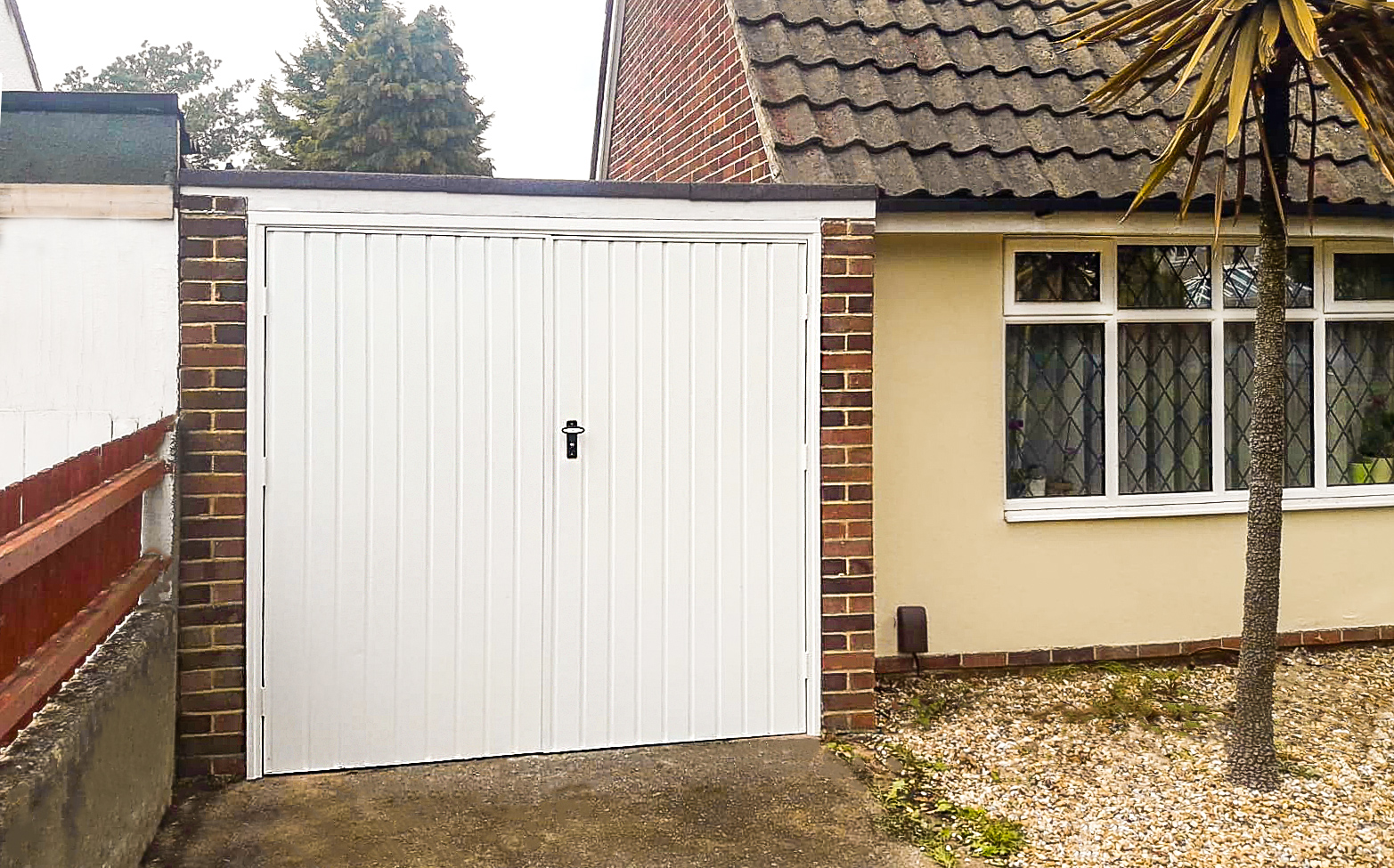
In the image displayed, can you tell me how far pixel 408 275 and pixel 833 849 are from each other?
2706 millimetres

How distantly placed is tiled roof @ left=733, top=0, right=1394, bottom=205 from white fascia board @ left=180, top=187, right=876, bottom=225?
34.5 inches

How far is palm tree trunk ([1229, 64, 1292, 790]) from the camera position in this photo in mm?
4723

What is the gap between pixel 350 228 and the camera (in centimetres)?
473

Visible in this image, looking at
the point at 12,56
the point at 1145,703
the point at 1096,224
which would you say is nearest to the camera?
the point at 1145,703

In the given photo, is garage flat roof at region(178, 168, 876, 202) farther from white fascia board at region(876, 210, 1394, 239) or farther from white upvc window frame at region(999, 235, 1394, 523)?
white upvc window frame at region(999, 235, 1394, 523)

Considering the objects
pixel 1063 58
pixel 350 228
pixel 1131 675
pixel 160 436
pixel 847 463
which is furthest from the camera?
pixel 1063 58

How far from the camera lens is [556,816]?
4.34 metres

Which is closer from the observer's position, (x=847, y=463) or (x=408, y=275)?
(x=408, y=275)

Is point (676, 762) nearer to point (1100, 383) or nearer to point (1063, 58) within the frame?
point (1100, 383)

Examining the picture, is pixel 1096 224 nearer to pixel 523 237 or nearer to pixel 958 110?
pixel 958 110

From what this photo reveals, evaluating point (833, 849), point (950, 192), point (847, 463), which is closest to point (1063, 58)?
point (950, 192)

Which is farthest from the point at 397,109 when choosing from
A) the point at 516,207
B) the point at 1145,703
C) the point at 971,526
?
the point at 1145,703

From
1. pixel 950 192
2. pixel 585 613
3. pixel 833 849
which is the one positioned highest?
pixel 950 192

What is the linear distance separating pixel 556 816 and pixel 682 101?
532 cm
